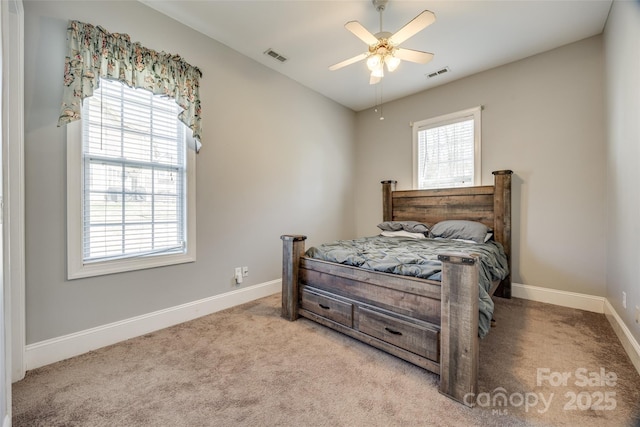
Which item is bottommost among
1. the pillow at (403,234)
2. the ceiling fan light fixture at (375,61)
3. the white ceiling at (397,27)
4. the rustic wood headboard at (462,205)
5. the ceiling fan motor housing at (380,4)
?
the pillow at (403,234)

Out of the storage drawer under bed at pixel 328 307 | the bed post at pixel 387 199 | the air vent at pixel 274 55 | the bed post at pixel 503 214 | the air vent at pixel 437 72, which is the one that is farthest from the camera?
the bed post at pixel 387 199

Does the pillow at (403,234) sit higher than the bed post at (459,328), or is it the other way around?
the pillow at (403,234)

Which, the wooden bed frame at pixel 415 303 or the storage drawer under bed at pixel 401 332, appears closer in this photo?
the wooden bed frame at pixel 415 303

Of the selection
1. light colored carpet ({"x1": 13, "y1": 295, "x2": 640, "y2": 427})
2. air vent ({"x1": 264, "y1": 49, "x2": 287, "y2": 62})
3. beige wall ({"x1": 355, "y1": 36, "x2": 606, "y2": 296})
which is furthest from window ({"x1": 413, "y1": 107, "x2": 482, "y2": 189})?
air vent ({"x1": 264, "y1": 49, "x2": 287, "y2": 62})

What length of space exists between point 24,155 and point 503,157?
4.54 m

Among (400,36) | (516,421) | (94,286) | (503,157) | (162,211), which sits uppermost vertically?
(400,36)

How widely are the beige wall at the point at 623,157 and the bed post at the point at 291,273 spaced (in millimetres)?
2445

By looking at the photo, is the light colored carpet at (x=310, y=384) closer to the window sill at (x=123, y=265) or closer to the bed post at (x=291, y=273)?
the bed post at (x=291, y=273)

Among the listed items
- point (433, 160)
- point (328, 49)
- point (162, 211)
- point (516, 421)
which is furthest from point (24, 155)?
point (433, 160)

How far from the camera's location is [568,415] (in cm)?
137

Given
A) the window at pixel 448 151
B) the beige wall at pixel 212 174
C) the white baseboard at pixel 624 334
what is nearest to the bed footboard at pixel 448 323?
the white baseboard at pixel 624 334

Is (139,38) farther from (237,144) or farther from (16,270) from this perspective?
(16,270)

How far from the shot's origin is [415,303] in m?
1.76

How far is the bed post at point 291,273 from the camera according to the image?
99.1 inches
